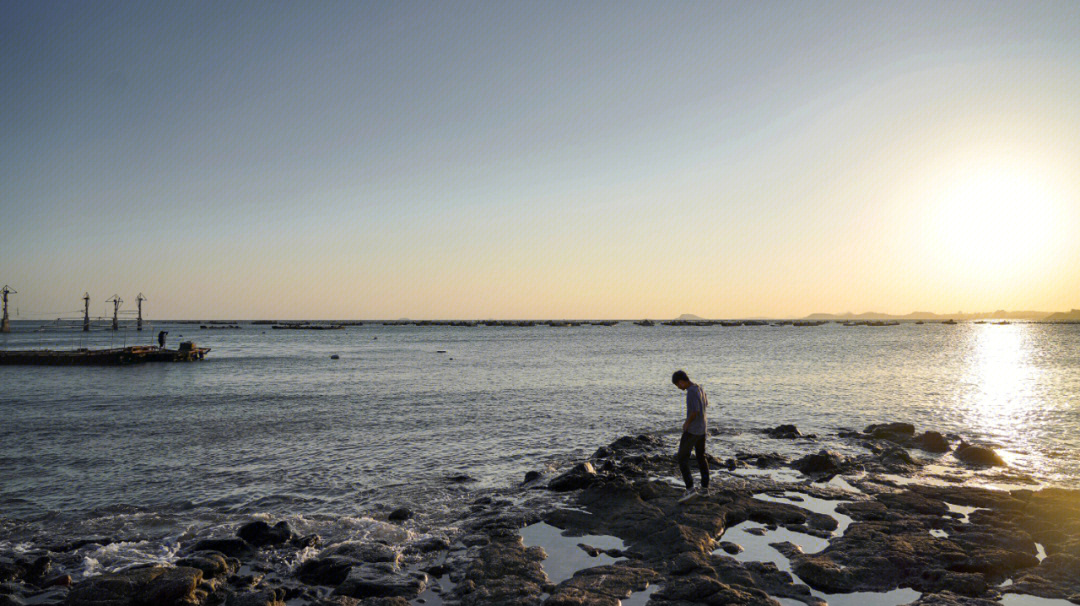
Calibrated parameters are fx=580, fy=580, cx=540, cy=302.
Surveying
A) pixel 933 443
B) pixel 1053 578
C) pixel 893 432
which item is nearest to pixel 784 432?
pixel 893 432

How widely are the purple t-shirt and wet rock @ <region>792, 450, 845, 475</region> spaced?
4401 mm

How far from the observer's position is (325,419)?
25797 millimetres

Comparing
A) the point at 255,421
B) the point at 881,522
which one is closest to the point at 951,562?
the point at 881,522

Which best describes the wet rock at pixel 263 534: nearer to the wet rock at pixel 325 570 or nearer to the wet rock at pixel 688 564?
the wet rock at pixel 325 570

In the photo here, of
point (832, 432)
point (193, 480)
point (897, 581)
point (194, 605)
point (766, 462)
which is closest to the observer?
point (194, 605)

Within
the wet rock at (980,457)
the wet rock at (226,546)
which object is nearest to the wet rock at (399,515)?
the wet rock at (226,546)

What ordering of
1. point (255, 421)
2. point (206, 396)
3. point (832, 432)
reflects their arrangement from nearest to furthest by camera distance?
point (832, 432) → point (255, 421) → point (206, 396)

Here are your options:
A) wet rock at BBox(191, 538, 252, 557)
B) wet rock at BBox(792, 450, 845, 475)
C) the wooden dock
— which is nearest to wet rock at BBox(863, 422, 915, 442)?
wet rock at BBox(792, 450, 845, 475)

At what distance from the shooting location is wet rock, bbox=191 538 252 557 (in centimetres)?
1031

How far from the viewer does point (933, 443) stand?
18812mm

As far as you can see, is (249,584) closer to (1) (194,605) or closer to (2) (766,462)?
(1) (194,605)

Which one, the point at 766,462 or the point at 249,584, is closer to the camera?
the point at 249,584

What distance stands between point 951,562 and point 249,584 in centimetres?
1110

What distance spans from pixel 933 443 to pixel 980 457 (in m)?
2.05
